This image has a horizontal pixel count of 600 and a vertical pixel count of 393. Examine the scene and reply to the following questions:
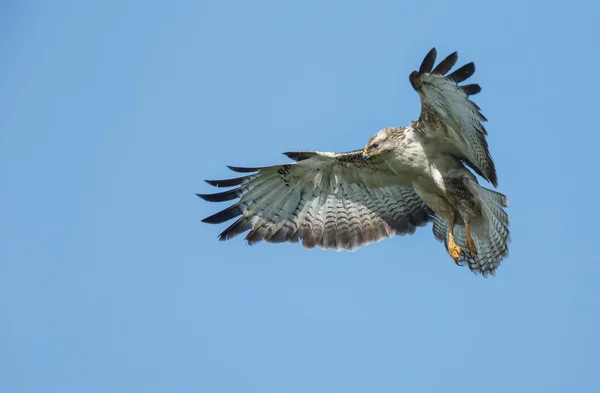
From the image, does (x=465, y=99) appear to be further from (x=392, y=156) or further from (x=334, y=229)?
(x=334, y=229)

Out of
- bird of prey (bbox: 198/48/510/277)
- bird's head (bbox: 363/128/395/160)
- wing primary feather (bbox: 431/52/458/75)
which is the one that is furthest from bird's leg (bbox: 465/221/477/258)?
wing primary feather (bbox: 431/52/458/75)

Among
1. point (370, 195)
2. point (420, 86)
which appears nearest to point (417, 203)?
point (370, 195)

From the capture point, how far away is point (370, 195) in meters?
12.1

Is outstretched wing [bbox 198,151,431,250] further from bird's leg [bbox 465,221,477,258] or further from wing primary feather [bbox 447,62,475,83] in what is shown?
wing primary feather [bbox 447,62,475,83]

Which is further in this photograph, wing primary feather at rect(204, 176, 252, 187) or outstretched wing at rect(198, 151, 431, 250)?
outstretched wing at rect(198, 151, 431, 250)

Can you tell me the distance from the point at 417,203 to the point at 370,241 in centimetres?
75

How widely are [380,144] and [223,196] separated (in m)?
2.10

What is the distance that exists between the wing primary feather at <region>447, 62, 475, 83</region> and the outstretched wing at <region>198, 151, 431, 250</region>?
7.63ft

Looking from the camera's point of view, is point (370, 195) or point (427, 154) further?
point (370, 195)

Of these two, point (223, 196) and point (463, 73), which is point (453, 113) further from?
point (223, 196)

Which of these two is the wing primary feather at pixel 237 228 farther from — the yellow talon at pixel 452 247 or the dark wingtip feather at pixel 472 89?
the dark wingtip feather at pixel 472 89

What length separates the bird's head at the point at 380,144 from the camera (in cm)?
1095

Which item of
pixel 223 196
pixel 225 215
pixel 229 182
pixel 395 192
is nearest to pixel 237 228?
pixel 225 215

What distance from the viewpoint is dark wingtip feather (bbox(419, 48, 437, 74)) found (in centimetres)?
954
